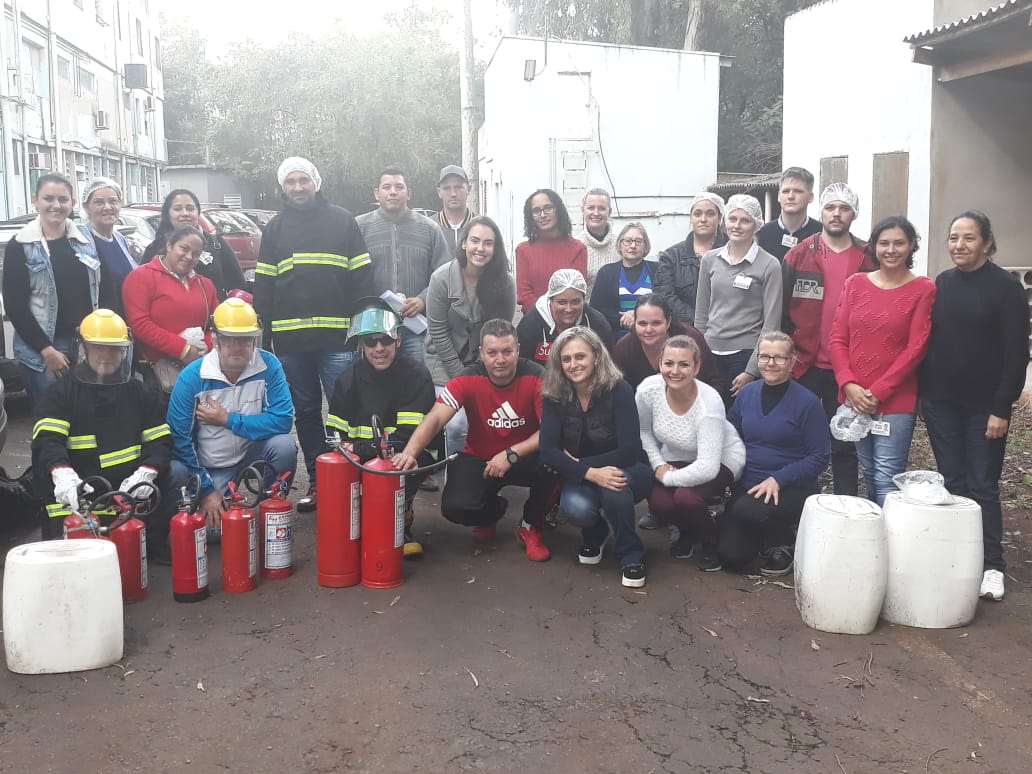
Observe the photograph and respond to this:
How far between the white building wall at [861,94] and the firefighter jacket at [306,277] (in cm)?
682

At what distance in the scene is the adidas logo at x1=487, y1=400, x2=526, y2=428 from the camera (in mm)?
5539

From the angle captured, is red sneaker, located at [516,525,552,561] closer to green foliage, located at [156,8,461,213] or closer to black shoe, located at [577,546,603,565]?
black shoe, located at [577,546,603,565]

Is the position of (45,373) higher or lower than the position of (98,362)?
lower

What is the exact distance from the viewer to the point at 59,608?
3.97 metres

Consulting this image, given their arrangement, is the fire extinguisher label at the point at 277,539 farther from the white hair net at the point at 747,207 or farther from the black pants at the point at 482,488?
the white hair net at the point at 747,207

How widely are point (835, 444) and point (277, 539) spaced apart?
10.4ft

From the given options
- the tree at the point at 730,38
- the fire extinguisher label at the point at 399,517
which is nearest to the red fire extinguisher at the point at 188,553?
the fire extinguisher label at the point at 399,517

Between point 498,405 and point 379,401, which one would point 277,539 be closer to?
point 379,401

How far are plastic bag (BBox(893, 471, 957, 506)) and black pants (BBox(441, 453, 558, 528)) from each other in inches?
73.2

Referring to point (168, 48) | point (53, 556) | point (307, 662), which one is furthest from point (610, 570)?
point (168, 48)

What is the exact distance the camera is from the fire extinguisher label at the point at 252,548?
16.2ft

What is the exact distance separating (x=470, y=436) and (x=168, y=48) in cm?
4710

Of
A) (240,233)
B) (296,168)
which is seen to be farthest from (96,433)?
(240,233)

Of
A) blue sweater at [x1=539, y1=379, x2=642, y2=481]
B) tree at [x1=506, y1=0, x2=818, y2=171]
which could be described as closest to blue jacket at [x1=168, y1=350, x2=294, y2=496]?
blue sweater at [x1=539, y1=379, x2=642, y2=481]
